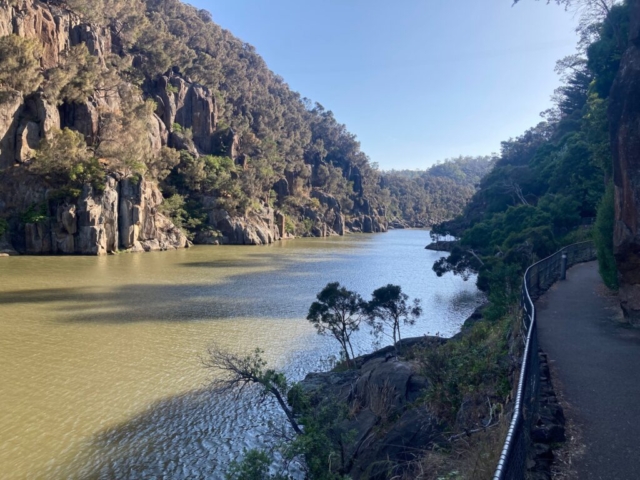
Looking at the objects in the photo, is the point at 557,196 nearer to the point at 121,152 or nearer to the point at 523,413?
the point at 523,413

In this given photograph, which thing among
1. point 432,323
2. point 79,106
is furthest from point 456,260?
point 79,106

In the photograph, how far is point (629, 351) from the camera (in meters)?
8.84

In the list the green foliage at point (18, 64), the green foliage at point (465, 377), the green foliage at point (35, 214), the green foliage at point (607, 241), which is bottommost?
the green foliage at point (465, 377)

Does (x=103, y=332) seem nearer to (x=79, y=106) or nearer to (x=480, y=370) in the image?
(x=480, y=370)

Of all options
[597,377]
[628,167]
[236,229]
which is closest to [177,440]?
[597,377]

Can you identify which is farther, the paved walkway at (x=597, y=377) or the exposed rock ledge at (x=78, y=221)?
the exposed rock ledge at (x=78, y=221)

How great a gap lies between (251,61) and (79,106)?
295 feet

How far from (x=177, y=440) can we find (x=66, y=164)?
41.2m

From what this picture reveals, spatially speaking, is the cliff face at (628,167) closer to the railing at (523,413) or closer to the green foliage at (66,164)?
the railing at (523,413)

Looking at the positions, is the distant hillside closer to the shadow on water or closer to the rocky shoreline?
the shadow on water

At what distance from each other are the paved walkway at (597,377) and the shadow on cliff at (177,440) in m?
6.30

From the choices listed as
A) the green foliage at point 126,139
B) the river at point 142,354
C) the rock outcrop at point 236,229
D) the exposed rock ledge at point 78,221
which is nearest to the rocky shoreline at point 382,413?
the river at point 142,354

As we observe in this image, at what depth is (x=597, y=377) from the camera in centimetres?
746

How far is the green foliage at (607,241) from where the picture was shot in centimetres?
1324
